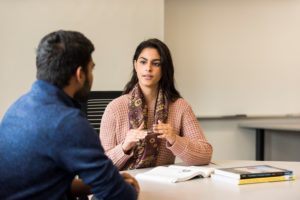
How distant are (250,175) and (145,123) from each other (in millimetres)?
680

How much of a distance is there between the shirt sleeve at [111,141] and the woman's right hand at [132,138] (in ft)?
0.11

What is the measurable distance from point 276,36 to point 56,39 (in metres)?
3.31

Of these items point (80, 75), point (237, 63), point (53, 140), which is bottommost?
point (53, 140)

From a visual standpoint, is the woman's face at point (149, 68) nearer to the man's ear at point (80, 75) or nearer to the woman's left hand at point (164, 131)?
the woman's left hand at point (164, 131)

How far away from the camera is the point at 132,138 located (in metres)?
1.83

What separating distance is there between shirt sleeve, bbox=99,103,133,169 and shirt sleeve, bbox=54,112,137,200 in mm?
785

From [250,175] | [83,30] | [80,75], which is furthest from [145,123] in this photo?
[83,30]

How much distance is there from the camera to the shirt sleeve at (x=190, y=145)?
1975 millimetres

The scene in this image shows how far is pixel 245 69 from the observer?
3.96m

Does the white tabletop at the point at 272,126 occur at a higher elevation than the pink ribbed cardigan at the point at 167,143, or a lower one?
lower

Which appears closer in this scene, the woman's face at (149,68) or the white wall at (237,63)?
the woman's face at (149,68)

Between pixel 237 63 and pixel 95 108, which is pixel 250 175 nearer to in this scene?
pixel 95 108

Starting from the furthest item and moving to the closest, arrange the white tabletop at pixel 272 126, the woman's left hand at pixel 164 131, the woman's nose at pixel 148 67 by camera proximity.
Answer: the white tabletop at pixel 272 126, the woman's nose at pixel 148 67, the woman's left hand at pixel 164 131

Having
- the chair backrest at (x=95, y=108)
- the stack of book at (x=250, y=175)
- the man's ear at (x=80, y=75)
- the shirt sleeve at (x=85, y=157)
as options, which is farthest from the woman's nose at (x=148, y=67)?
the shirt sleeve at (x=85, y=157)
